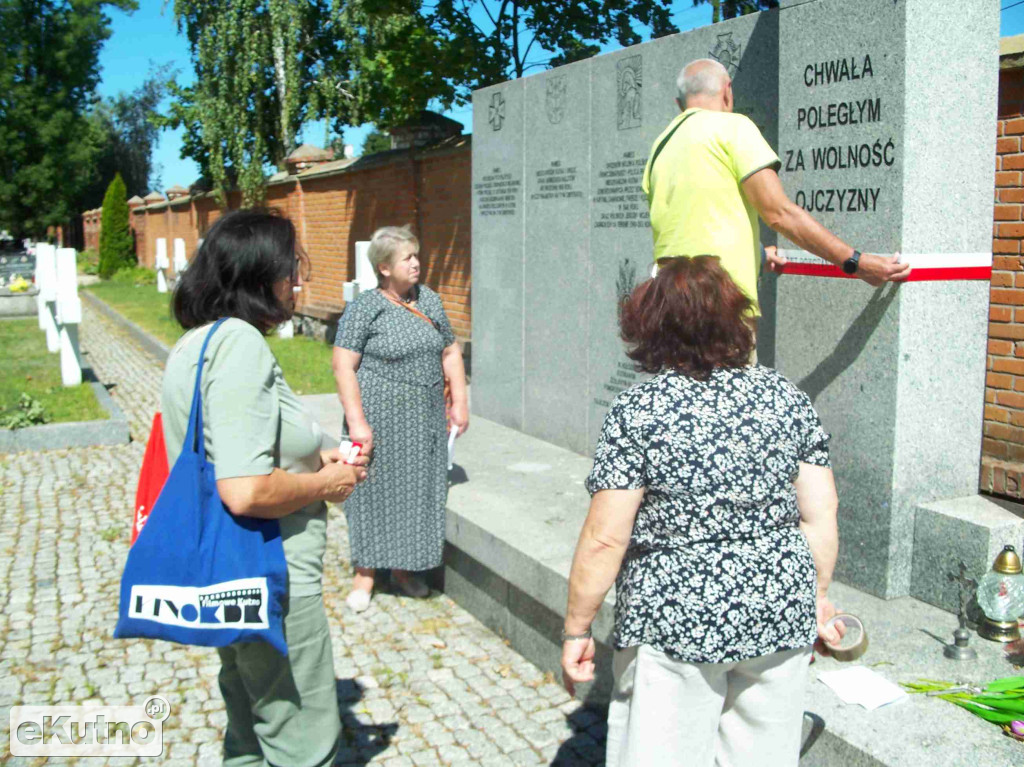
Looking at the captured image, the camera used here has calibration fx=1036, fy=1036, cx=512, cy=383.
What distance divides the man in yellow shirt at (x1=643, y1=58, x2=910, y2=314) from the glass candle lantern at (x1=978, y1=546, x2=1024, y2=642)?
1.03m

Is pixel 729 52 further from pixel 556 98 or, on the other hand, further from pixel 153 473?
pixel 153 473

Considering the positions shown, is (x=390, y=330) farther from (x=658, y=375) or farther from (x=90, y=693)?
(x=658, y=375)

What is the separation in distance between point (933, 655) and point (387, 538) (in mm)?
2572

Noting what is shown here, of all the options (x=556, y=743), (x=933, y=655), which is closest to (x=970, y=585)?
(x=933, y=655)

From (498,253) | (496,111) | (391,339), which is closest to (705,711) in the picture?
(391,339)

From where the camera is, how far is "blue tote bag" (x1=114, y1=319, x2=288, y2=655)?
2.45 m

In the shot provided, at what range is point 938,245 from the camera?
3.75 metres

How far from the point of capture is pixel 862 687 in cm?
305

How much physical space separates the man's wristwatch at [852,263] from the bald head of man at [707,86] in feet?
2.31

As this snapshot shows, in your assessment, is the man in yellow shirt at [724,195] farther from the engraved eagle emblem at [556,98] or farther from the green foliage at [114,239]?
the green foliage at [114,239]

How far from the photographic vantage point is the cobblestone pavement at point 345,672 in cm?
380

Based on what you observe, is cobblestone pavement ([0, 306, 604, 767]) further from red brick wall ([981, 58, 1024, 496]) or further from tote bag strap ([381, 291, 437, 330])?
red brick wall ([981, 58, 1024, 496])

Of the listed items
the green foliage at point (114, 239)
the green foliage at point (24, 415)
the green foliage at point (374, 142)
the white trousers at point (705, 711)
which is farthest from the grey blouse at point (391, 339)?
the green foliage at point (374, 142)

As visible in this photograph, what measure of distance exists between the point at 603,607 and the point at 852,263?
1492mm
